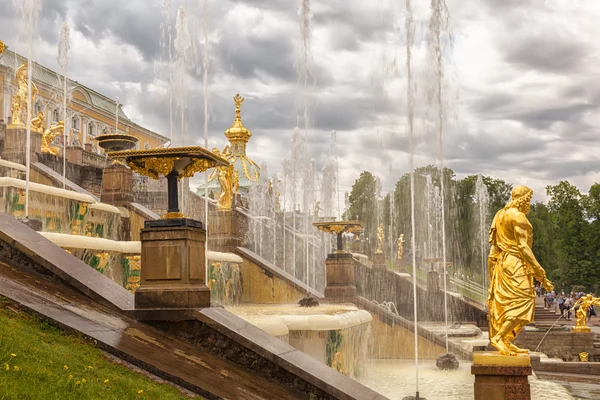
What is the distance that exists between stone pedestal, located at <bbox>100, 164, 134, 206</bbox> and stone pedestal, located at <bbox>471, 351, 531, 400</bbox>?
13.2 m

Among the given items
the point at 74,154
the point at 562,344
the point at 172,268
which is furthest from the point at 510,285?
the point at 74,154

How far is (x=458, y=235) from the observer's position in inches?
2680

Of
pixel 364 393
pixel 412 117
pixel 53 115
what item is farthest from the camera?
pixel 53 115

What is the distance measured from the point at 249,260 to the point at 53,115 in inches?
1386

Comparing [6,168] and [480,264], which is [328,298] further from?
[480,264]

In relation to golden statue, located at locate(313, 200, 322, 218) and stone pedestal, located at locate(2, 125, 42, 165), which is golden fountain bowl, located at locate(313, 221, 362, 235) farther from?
golden statue, located at locate(313, 200, 322, 218)

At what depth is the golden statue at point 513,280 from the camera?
971 centimetres

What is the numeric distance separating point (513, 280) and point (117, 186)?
13493 millimetres

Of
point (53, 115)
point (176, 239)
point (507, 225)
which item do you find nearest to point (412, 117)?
point (507, 225)

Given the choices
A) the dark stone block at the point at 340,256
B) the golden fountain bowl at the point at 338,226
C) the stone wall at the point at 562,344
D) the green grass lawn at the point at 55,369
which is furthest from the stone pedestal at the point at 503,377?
the stone wall at the point at 562,344

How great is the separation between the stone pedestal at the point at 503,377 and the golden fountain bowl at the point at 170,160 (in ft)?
15.4

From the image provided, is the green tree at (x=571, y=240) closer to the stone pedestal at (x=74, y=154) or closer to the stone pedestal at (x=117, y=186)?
the stone pedestal at (x=74, y=154)

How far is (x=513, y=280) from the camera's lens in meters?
9.76

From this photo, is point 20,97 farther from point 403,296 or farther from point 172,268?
point 403,296
